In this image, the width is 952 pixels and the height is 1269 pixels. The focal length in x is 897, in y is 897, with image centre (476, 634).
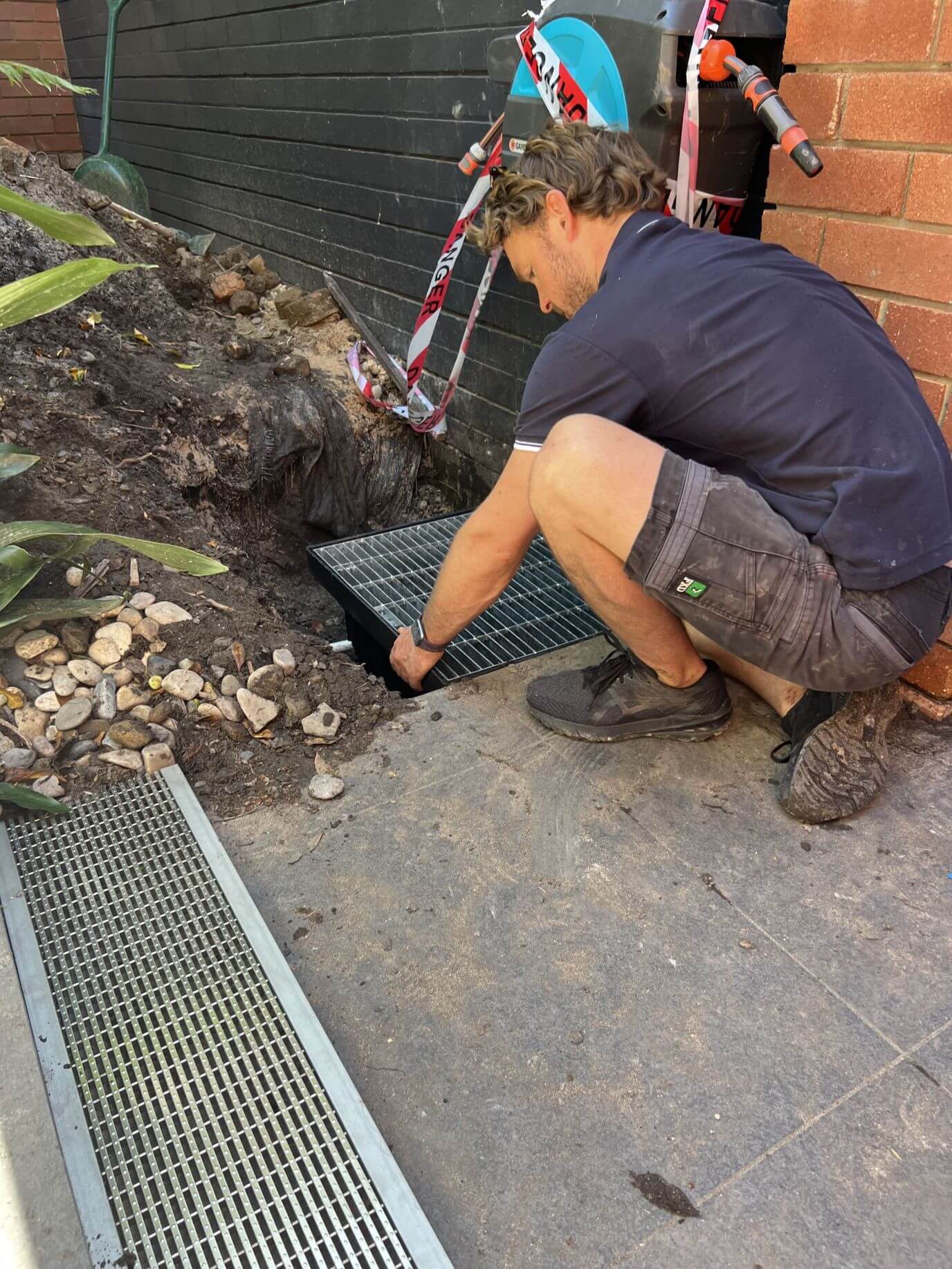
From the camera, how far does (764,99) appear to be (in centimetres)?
171

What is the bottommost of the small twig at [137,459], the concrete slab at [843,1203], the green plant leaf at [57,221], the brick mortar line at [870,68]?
the concrete slab at [843,1203]

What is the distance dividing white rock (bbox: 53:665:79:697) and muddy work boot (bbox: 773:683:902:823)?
1.58 meters

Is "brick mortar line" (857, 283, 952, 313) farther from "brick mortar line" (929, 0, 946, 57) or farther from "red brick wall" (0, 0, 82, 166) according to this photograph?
"red brick wall" (0, 0, 82, 166)

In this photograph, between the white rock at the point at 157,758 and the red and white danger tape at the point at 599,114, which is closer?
the red and white danger tape at the point at 599,114

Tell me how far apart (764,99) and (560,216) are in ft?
1.42

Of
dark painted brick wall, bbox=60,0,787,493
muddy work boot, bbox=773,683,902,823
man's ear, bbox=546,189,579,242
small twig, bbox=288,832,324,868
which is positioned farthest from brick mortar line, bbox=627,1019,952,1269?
dark painted brick wall, bbox=60,0,787,493

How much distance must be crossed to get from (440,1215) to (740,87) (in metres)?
2.06

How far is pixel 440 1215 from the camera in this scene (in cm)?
119

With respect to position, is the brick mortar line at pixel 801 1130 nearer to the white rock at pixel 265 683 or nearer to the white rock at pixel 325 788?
the white rock at pixel 325 788

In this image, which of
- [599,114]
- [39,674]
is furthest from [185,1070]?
[599,114]

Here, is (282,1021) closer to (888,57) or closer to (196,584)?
(196,584)

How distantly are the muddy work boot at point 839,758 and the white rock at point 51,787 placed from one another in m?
1.50

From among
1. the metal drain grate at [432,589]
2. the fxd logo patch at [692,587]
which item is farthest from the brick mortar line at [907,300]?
the metal drain grate at [432,589]

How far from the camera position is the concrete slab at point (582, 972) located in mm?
1235
